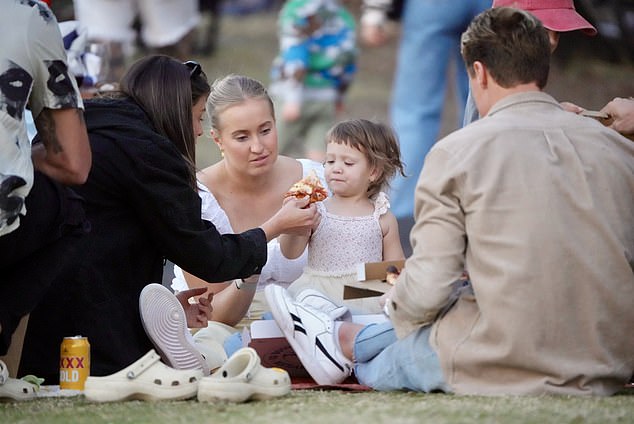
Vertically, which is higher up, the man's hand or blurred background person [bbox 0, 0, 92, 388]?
blurred background person [bbox 0, 0, 92, 388]

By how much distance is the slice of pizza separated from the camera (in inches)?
198

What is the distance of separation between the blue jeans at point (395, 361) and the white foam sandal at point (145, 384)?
0.63 metres

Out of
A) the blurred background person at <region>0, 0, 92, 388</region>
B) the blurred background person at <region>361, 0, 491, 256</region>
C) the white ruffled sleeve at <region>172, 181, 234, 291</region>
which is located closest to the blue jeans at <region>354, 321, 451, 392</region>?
the blurred background person at <region>0, 0, 92, 388</region>

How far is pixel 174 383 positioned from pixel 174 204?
64cm

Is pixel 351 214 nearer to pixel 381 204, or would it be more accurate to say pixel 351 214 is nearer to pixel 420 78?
pixel 381 204

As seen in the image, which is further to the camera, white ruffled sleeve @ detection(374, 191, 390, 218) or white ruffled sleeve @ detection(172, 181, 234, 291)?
white ruffled sleeve @ detection(172, 181, 234, 291)

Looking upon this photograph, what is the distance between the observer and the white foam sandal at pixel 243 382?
3.78 meters

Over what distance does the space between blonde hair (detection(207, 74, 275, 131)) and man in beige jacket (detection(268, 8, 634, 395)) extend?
1517mm

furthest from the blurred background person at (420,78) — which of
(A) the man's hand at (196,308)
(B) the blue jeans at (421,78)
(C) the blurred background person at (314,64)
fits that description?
(A) the man's hand at (196,308)

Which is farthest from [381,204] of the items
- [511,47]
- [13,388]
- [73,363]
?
[13,388]

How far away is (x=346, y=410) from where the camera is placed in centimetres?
361

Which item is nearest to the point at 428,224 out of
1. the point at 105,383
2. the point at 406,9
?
the point at 105,383

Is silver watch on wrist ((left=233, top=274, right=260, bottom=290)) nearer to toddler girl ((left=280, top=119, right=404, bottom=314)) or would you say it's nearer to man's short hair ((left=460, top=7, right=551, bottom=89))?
toddler girl ((left=280, top=119, right=404, bottom=314))

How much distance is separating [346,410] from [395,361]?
0.59m
